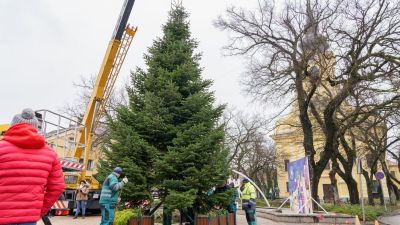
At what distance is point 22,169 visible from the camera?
350 cm

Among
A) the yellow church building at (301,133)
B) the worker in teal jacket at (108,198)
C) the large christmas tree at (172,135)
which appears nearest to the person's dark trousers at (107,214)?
the worker in teal jacket at (108,198)

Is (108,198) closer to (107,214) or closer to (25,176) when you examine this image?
(107,214)

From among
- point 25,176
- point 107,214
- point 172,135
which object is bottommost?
point 107,214

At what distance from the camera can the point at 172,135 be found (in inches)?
439

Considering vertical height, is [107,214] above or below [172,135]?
below

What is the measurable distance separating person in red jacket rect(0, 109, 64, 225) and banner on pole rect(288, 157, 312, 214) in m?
13.5

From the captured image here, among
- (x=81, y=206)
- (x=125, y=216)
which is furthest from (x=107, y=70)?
(x=125, y=216)

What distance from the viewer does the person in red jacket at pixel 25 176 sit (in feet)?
11.1

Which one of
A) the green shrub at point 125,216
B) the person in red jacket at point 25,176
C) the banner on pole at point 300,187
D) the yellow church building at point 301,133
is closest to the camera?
the person in red jacket at point 25,176

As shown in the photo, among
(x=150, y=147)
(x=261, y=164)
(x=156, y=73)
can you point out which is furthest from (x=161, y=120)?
(x=261, y=164)

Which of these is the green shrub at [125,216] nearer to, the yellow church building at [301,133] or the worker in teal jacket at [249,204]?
the worker in teal jacket at [249,204]

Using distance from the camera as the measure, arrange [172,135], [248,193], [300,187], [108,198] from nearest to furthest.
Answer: [108,198] < [172,135] < [248,193] < [300,187]

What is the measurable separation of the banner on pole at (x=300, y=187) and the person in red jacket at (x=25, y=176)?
44.4ft

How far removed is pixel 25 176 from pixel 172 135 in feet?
25.2
